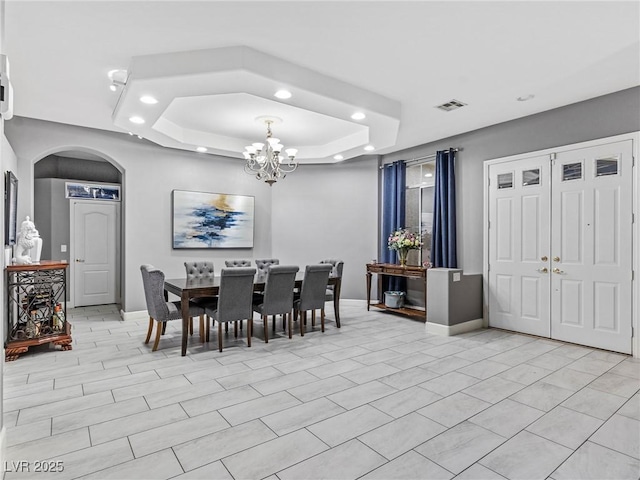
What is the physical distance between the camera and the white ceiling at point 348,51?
2.73 metres

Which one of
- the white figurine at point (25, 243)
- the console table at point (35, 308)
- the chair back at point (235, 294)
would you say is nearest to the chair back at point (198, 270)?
the chair back at point (235, 294)

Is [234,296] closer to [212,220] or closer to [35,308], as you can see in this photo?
[35,308]

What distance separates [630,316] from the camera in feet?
13.1

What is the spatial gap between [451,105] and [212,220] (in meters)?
4.41

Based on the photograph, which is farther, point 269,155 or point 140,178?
point 140,178

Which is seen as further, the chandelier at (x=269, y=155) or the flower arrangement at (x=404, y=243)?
the flower arrangement at (x=404, y=243)

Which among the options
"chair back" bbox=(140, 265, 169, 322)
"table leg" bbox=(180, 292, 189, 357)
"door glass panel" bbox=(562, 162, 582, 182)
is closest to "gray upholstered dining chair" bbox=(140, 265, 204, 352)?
"chair back" bbox=(140, 265, 169, 322)

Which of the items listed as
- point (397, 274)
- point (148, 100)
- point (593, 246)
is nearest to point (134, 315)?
point (148, 100)

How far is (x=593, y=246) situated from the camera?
426cm

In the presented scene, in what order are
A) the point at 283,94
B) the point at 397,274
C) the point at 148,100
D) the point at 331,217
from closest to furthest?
the point at 283,94, the point at 148,100, the point at 397,274, the point at 331,217

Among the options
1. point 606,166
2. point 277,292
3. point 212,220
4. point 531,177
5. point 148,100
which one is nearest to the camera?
point 148,100

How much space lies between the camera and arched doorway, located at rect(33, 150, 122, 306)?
6906 mm

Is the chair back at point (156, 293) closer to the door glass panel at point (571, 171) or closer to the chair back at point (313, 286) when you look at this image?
the chair back at point (313, 286)

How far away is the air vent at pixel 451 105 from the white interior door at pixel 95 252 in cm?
630
